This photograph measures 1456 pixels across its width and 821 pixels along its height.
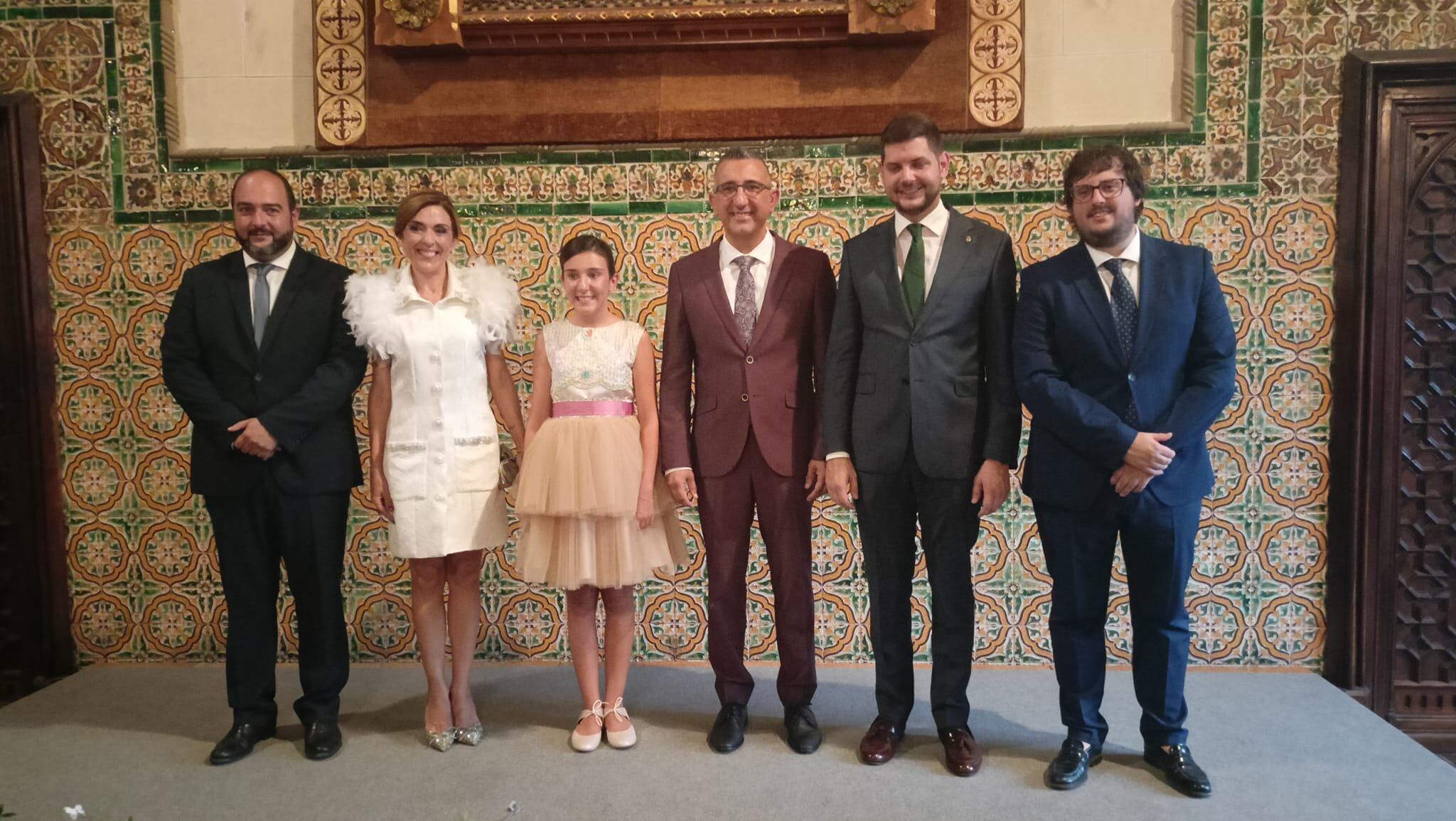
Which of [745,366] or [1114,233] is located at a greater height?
[1114,233]

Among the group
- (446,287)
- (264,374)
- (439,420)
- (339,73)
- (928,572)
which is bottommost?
(928,572)

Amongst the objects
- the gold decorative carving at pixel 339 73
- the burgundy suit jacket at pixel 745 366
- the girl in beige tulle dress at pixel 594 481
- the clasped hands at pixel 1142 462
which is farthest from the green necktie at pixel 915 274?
the gold decorative carving at pixel 339 73

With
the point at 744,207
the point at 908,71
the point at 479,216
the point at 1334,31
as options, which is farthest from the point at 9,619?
the point at 1334,31

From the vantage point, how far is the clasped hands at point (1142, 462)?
262 cm

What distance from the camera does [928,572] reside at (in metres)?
2.91

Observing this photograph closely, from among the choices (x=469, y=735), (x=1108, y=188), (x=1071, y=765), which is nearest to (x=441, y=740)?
(x=469, y=735)

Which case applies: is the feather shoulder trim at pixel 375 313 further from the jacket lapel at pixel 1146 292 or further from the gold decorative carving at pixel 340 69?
the jacket lapel at pixel 1146 292

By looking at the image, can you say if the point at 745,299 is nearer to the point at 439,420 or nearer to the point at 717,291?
the point at 717,291

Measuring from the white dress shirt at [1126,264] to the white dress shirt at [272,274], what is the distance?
2.63 metres

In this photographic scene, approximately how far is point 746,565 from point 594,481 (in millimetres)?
603

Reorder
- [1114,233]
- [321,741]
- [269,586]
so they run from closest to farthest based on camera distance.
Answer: [1114,233], [321,741], [269,586]

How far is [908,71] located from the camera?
12.9ft

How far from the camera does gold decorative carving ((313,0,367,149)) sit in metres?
4.05

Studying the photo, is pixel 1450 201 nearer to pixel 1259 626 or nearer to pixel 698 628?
pixel 1259 626
